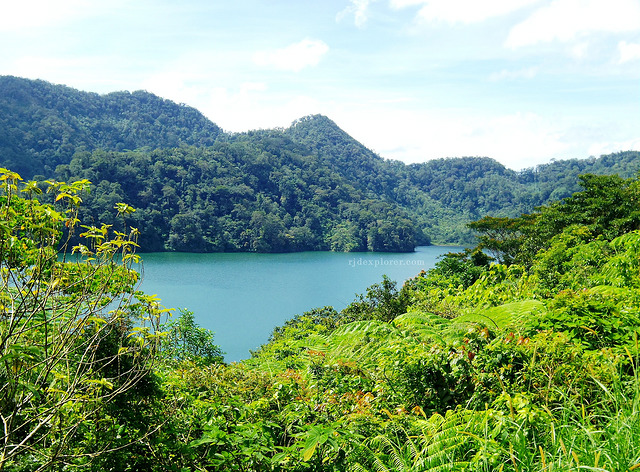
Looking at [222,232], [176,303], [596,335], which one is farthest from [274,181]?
[596,335]

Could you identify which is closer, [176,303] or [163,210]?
[176,303]

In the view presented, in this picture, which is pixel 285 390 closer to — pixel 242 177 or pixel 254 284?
pixel 254 284

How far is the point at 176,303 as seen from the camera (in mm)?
30047

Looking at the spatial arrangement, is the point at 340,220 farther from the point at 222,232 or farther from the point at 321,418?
the point at 321,418

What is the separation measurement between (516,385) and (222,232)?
6103 centimetres

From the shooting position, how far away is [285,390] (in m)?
2.44

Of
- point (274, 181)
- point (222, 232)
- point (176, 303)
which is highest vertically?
point (274, 181)

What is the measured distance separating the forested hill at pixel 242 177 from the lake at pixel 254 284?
20.5 feet

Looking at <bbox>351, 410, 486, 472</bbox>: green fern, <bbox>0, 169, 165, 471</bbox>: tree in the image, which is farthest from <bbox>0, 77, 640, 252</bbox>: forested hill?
<bbox>351, 410, 486, 472</bbox>: green fern

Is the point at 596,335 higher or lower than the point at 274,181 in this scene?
lower

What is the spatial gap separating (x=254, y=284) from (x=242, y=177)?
41372 mm

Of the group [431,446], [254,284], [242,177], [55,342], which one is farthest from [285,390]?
[242,177]

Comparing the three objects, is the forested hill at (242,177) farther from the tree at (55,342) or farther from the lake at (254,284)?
the tree at (55,342)

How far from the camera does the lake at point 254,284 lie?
26.4 metres
